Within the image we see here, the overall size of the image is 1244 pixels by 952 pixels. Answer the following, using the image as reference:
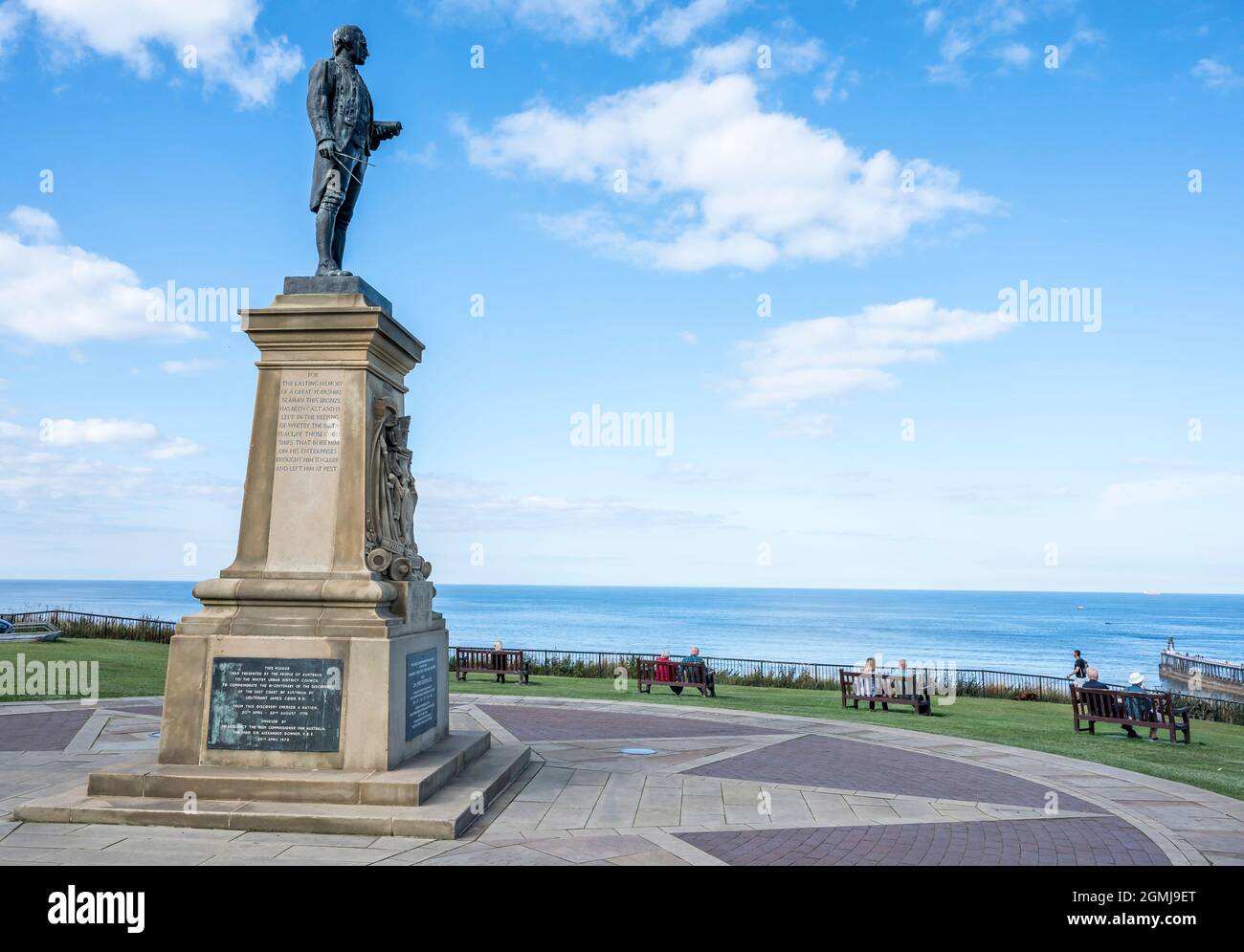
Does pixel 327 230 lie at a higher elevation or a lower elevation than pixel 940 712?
higher

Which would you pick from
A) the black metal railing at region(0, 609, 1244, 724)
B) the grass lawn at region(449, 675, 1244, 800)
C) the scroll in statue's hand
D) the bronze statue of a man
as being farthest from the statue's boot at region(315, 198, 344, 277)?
the black metal railing at region(0, 609, 1244, 724)

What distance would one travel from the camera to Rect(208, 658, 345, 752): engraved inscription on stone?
7.41 meters

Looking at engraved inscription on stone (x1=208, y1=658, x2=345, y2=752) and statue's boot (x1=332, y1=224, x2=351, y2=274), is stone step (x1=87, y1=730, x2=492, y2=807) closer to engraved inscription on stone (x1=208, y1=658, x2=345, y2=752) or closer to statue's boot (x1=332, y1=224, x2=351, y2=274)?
engraved inscription on stone (x1=208, y1=658, x2=345, y2=752)

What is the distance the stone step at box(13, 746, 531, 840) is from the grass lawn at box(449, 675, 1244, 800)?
803 cm

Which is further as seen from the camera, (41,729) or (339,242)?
(41,729)

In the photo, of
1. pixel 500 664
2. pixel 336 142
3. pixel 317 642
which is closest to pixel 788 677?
pixel 500 664

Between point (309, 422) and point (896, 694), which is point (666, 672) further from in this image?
point (309, 422)

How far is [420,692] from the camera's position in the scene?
8.32 m

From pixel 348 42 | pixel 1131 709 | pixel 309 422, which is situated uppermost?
pixel 348 42

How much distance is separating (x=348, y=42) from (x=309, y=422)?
4072 mm

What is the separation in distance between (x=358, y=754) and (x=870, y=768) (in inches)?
228

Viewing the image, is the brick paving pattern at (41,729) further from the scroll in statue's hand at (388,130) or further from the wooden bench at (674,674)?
the wooden bench at (674,674)

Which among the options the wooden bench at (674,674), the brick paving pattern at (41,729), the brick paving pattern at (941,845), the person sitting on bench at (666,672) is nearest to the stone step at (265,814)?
the brick paving pattern at (941,845)
